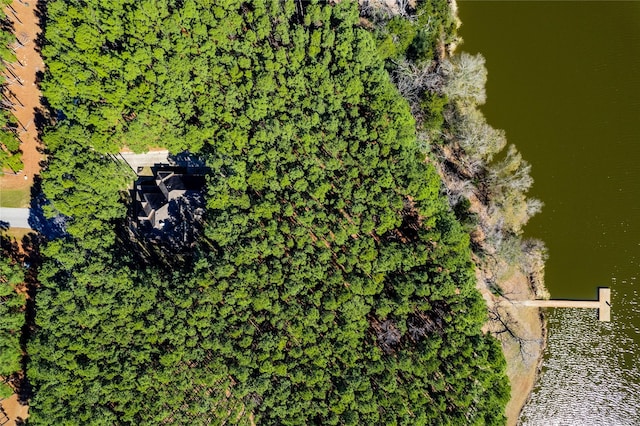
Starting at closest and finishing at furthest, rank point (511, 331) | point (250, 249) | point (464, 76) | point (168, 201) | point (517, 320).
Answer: point (250, 249) → point (464, 76) → point (168, 201) → point (511, 331) → point (517, 320)

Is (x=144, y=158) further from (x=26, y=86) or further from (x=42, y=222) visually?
(x=26, y=86)

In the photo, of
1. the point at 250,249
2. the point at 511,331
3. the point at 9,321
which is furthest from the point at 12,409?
the point at 511,331

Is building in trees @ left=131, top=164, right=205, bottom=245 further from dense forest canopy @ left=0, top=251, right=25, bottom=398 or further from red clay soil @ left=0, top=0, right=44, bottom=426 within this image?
dense forest canopy @ left=0, top=251, right=25, bottom=398

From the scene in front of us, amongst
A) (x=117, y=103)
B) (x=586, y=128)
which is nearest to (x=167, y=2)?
(x=117, y=103)

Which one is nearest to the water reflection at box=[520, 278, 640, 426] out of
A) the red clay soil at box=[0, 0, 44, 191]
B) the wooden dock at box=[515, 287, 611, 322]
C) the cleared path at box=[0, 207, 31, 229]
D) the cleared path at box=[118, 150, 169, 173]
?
the wooden dock at box=[515, 287, 611, 322]

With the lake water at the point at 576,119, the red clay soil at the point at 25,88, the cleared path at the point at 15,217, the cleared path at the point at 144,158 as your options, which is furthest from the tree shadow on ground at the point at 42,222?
the lake water at the point at 576,119

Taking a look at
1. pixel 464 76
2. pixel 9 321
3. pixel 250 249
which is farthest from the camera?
pixel 464 76
